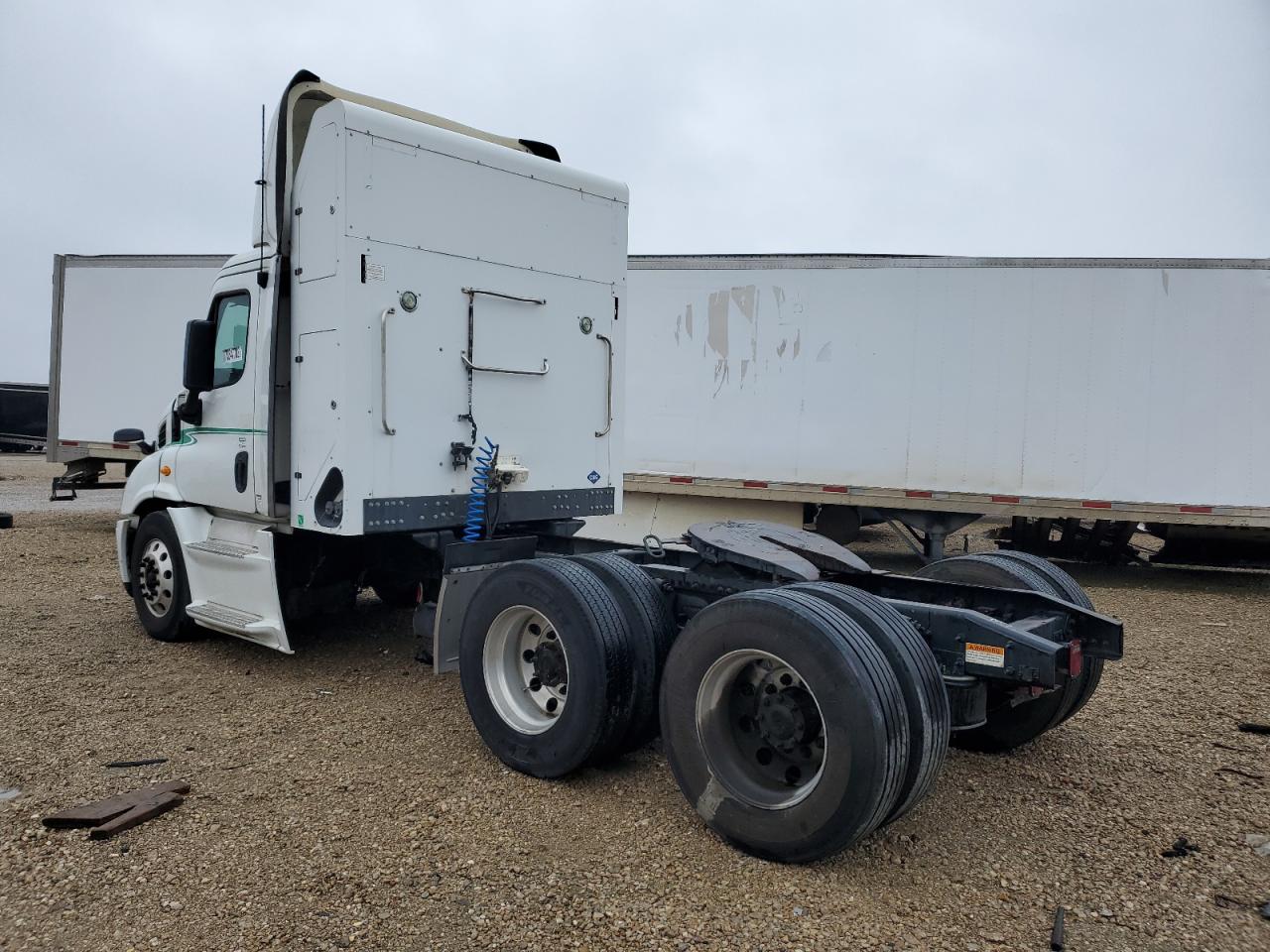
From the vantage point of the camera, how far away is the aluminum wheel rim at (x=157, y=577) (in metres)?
6.43

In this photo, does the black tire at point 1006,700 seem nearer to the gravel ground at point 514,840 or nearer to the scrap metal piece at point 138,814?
the gravel ground at point 514,840

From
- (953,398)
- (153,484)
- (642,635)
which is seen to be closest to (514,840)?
(642,635)

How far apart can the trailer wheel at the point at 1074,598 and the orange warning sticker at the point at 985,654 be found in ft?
3.10

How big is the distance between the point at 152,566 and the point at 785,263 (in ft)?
22.8

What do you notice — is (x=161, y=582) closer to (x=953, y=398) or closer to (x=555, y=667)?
(x=555, y=667)

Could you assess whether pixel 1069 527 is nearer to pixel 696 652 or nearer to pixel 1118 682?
pixel 1118 682

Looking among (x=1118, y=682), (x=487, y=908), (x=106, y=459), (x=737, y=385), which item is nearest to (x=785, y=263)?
(x=737, y=385)

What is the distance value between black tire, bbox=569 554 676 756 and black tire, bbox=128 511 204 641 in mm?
3533

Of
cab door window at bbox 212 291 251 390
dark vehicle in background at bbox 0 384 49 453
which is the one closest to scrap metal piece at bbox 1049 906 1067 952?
cab door window at bbox 212 291 251 390

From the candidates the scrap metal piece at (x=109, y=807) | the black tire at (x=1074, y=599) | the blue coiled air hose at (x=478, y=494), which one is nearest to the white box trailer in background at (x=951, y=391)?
the black tire at (x=1074, y=599)

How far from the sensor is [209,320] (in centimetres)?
599

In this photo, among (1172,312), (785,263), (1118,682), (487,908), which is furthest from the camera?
(785,263)

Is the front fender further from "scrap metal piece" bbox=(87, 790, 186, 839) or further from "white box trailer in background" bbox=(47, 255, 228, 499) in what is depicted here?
"white box trailer in background" bbox=(47, 255, 228, 499)

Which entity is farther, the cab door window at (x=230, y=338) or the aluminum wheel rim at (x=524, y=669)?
the cab door window at (x=230, y=338)
